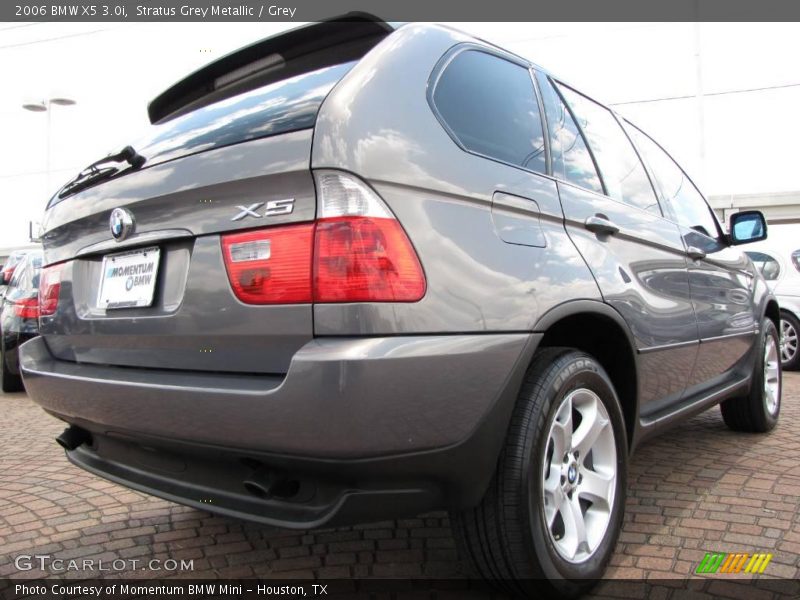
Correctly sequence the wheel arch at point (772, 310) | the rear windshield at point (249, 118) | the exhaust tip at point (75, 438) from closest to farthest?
the rear windshield at point (249, 118) < the exhaust tip at point (75, 438) < the wheel arch at point (772, 310)

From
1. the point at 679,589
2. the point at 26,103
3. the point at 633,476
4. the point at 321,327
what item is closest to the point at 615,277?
the point at 679,589

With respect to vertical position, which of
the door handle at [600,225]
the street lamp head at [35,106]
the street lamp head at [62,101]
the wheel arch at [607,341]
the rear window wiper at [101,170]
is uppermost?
the street lamp head at [62,101]

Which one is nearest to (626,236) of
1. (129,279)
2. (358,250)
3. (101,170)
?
(358,250)

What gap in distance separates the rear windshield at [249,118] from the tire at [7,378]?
586 cm

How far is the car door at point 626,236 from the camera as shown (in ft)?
7.26

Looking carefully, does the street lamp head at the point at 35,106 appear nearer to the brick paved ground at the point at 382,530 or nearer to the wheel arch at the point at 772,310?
the brick paved ground at the point at 382,530

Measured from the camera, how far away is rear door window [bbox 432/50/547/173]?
1835 millimetres

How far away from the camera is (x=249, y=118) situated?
1740 mm

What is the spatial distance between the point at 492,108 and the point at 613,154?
0.99 meters

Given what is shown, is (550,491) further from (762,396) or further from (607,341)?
(762,396)

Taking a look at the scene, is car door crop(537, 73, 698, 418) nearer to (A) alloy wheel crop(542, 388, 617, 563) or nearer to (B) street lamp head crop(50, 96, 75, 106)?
(A) alloy wheel crop(542, 388, 617, 563)

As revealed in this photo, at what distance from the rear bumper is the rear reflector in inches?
6.2

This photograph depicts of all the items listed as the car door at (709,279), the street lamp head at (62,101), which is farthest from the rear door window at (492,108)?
the street lamp head at (62,101)

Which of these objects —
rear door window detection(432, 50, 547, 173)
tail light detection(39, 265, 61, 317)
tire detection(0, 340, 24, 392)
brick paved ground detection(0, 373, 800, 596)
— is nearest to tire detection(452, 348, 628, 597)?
brick paved ground detection(0, 373, 800, 596)
